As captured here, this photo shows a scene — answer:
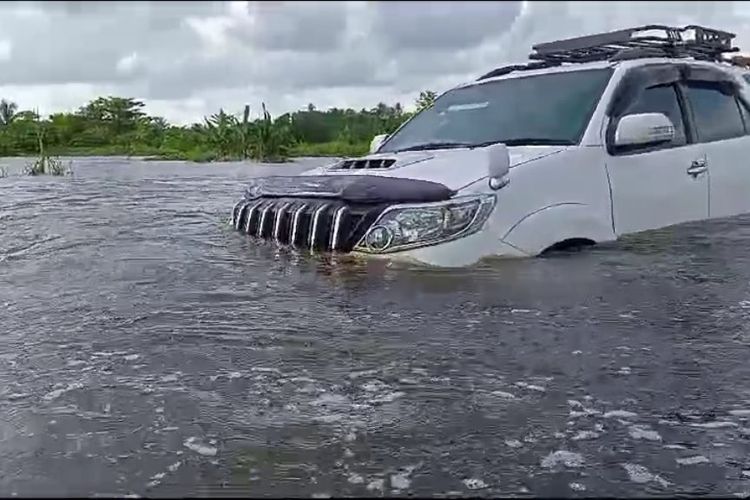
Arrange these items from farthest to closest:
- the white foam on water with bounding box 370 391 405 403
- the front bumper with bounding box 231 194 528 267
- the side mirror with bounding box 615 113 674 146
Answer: the side mirror with bounding box 615 113 674 146 → the front bumper with bounding box 231 194 528 267 → the white foam on water with bounding box 370 391 405 403

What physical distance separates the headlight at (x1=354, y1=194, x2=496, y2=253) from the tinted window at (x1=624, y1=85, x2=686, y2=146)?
145 cm

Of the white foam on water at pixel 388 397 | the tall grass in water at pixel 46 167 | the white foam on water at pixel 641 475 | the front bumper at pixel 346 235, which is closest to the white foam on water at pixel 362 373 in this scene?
the white foam on water at pixel 388 397

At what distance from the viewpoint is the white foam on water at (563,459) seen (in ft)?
6.25

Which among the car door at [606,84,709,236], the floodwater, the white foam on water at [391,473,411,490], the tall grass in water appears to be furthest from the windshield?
the tall grass in water

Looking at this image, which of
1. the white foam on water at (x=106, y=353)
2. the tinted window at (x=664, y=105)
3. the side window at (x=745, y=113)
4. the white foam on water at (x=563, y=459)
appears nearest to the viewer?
the white foam on water at (x=563, y=459)

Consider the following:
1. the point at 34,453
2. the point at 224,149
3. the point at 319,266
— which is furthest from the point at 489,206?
the point at 224,149

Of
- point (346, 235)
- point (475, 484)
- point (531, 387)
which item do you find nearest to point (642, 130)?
point (346, 235)

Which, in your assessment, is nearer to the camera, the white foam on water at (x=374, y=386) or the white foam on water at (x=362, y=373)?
the white foam on water at (x=374, y=386)

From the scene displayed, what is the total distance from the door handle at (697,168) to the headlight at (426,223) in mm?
1693

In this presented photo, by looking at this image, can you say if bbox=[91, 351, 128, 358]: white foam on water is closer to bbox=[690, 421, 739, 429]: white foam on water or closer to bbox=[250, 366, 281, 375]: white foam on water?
bbox=[250, 366, 281, 375]: white foam on water

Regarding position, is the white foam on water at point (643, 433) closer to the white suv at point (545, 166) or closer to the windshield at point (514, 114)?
the white suv at point (545, 166)

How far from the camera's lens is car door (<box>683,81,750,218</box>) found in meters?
5.17

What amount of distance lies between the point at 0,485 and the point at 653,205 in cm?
377

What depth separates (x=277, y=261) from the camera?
4.09m
